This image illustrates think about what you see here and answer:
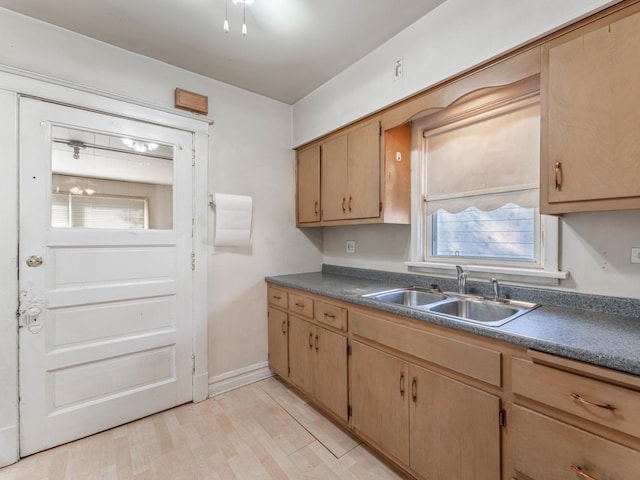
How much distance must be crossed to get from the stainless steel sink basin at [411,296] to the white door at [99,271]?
1.50m

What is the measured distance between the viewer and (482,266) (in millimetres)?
1879

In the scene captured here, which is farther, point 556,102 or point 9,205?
point 9,205

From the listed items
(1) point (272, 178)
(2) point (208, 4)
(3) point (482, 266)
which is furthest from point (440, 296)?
(2) point (208, 4)

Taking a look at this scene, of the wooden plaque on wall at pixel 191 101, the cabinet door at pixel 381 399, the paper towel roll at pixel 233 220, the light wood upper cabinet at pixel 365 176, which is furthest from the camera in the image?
the paper towel roll at pixel 233 220

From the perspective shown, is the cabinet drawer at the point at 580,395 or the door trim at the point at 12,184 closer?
the cabinet drawer at the point at 580,395

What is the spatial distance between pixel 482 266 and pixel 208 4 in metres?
2.21

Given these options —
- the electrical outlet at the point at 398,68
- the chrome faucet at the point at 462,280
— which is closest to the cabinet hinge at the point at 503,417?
Result: the chrome faucet at the point at 462,280

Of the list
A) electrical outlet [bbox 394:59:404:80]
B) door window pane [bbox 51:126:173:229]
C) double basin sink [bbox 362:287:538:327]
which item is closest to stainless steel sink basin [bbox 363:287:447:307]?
double basin sink [bbox 362:287:538:327]

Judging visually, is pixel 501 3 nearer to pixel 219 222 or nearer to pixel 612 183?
pixel 612 183

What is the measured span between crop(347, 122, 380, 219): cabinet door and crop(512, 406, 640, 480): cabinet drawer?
4.62 feet

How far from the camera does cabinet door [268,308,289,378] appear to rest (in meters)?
2.49

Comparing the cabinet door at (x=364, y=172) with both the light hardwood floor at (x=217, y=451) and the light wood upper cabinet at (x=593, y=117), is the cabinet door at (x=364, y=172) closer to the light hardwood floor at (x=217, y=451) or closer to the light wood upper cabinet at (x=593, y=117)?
the light wood upper cabinet at (x=593, y=117)

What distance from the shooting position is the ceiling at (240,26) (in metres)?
1.67

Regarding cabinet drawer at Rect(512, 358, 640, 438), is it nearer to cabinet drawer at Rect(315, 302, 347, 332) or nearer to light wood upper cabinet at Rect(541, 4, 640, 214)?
light wood upper cabinet at Rect(541, 4, 640, 214)
